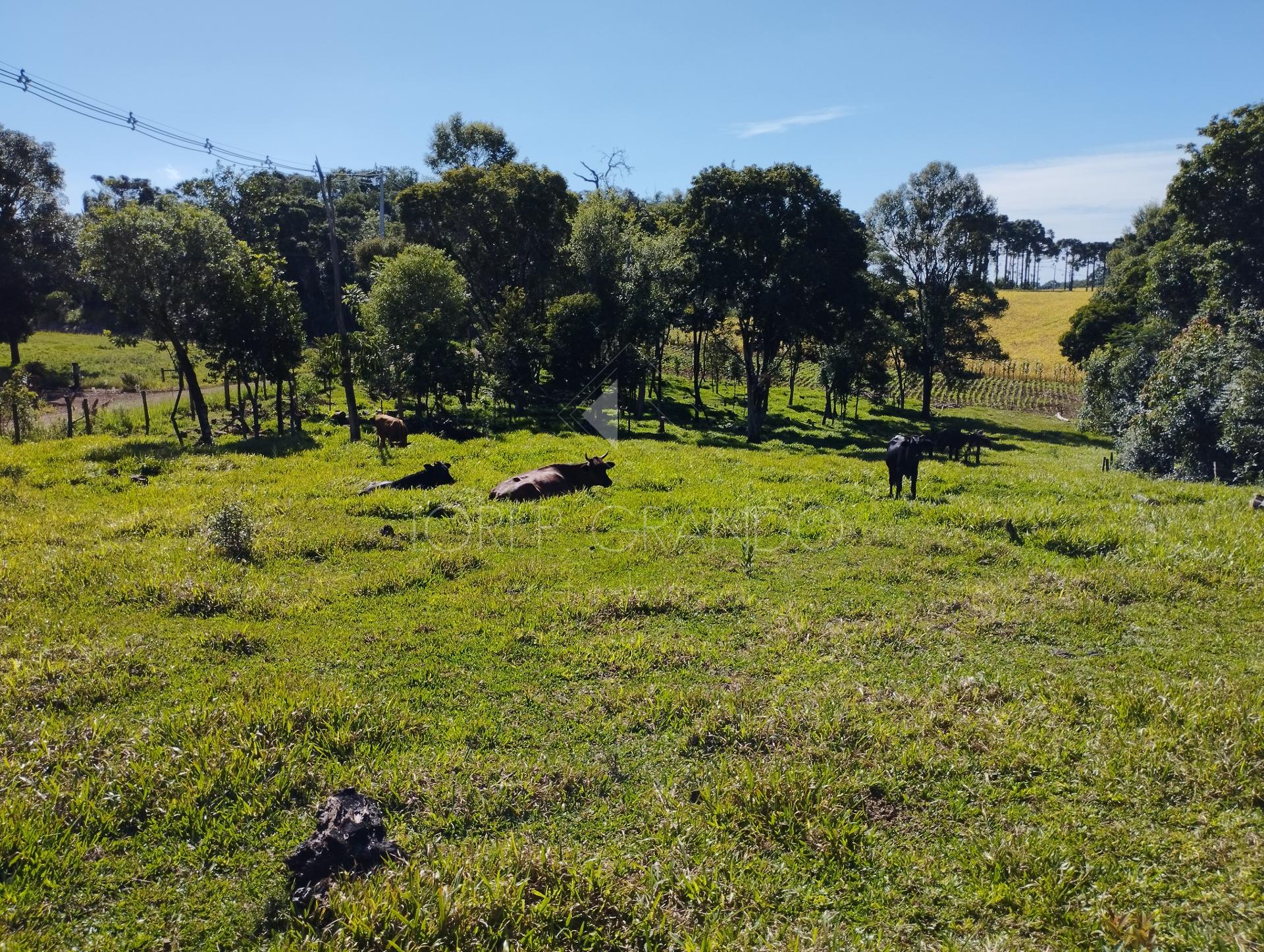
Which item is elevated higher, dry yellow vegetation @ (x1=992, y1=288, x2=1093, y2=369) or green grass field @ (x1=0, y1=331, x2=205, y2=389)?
dry yellow vegetation @ (x1=992, y1=288, x2=1093, y2=369)

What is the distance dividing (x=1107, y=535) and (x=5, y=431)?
102ft

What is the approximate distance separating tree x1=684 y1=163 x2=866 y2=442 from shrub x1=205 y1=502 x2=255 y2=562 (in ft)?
76.0

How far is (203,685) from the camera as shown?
7.17m

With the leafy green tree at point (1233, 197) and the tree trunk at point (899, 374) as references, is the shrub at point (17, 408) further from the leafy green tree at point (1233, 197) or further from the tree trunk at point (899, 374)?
the leafy green tree at point (1233, 197)

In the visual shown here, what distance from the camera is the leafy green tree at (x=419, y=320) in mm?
28422

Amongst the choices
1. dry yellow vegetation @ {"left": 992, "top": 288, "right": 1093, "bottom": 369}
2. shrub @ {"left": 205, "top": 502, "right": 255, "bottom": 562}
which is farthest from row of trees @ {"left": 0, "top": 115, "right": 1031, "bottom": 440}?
dry yellow vegetation @ {"left": 992, "top": 288, "right": 1093, "bottom": 369}

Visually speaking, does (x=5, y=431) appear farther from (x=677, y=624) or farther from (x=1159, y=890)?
(x=1159, y=890)

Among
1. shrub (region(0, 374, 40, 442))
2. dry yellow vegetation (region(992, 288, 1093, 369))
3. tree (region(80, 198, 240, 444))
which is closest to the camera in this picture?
tree (region(80, 198, 240, 444))

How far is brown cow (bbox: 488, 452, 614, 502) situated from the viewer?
15.4 meters

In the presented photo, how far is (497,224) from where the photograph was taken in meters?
40.1

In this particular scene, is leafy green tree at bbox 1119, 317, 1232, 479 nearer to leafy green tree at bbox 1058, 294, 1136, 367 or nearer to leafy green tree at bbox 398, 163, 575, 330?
leafy green tree at bbox 398, 163, 575, 330

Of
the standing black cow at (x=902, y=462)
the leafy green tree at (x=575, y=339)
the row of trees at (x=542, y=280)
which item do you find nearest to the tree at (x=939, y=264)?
the row of trees at (x=542, y=280)

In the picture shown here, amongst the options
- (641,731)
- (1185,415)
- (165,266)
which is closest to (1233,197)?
(1185,415)

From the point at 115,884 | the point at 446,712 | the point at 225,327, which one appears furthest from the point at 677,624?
the point at 225,327
